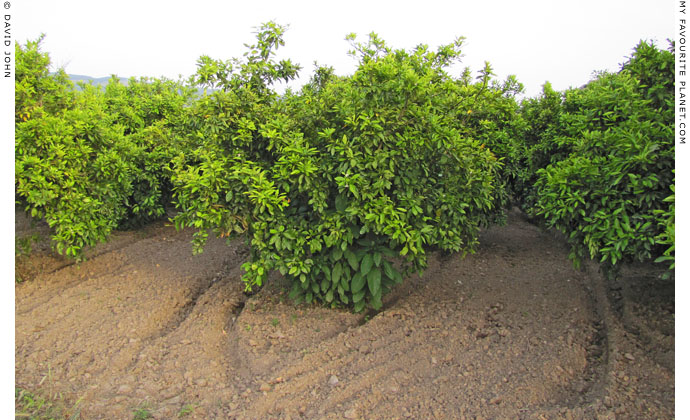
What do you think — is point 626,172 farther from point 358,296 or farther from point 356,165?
point 358,296

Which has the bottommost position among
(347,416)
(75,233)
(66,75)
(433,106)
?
(347,416)

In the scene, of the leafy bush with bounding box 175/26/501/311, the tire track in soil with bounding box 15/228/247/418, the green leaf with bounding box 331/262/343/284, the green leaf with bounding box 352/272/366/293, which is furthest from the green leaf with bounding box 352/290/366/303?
the tire track in soil with bounding box 15/228/247/418

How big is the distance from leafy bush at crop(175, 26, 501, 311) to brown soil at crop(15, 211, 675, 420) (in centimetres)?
55

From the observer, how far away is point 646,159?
2572mm

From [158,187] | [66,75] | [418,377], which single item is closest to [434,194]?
[418,377]

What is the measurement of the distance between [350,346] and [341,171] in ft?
4.64

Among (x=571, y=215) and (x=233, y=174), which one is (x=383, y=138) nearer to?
(x=233, y=174)

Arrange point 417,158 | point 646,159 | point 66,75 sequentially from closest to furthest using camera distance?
point 646,159 → point 417,158 → point 66,75

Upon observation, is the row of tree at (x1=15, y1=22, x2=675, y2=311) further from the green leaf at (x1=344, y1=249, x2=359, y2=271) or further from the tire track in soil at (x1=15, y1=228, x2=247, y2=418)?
the tire track in soil at (x1=15, y1=228, x2=247, y2=418)

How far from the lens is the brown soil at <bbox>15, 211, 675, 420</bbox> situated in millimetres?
2811

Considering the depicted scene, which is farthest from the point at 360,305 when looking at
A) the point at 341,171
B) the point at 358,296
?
the point at 341,171

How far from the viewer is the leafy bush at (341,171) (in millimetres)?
3174

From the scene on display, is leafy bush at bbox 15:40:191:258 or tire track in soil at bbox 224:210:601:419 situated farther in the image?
leafy bush at bbox 15:40:191:258

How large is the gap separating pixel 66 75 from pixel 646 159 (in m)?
5.44
